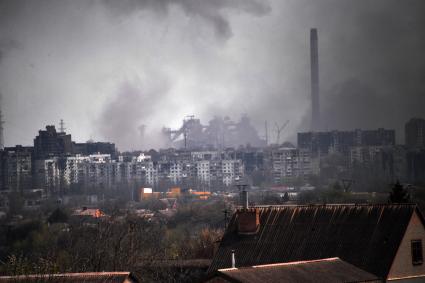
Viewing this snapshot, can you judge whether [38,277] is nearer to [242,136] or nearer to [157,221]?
[157,221]

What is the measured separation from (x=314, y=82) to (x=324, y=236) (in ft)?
434

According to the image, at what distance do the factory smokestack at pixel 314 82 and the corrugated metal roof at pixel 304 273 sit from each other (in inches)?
5246

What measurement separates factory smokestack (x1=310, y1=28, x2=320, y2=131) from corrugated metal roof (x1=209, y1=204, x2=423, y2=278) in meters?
130

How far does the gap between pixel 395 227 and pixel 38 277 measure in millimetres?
8397

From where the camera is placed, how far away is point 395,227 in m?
26.7

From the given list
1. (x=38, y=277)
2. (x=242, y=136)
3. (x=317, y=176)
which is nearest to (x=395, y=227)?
(x=38, y=277)

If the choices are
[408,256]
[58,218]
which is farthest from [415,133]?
[408,256]

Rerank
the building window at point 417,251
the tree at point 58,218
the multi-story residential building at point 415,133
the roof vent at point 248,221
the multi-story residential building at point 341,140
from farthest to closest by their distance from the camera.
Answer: the multi-story residential building at point 341,140 < the multi-story residential building at point 415,133 < the tree at point 58,218 < the roof vent at point 248,221 < the building window at point 417,251

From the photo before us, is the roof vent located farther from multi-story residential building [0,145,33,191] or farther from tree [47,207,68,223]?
multi-story residential building [0,145,33,191]

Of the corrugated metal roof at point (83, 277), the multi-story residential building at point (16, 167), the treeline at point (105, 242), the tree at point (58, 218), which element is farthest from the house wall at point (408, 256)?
the multi-story residential building at point (16, 167)

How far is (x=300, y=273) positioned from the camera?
945 inches

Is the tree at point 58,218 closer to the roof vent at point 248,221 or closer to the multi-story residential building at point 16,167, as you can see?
the roof vent at point 248,221

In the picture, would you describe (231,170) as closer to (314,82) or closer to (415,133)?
(314,82)

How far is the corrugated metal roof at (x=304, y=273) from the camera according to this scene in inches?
894
